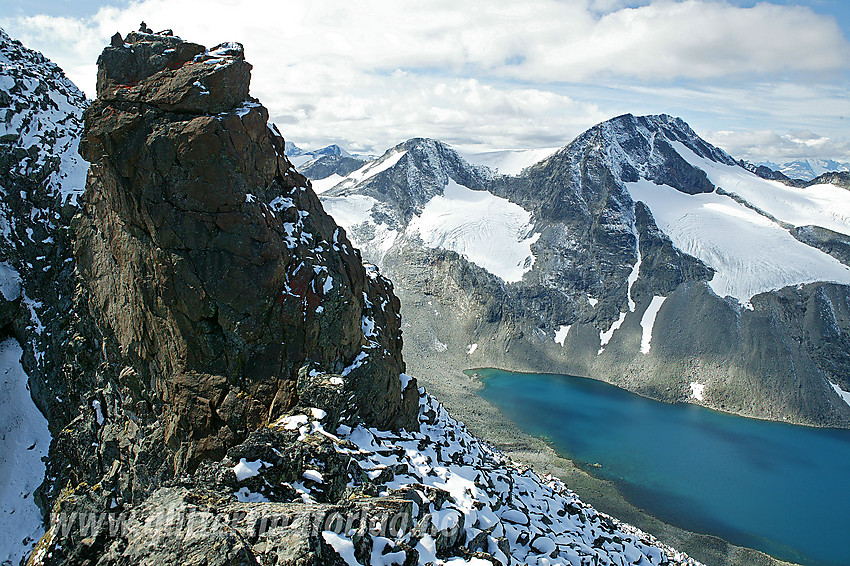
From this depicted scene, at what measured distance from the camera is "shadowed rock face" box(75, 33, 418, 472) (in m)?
24.0

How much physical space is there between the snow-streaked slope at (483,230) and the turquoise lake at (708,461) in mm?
45999

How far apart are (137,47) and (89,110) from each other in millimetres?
4259

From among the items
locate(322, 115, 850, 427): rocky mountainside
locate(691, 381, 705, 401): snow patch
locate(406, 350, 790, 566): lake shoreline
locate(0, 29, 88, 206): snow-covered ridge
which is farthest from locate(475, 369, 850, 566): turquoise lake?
locate(0, 29, 88, 206): snow-covered ridge

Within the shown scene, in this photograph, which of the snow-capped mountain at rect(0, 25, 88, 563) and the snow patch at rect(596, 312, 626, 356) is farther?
the snow patch at rect(596, 312, 626, 356)

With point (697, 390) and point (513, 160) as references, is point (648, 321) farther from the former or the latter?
point (513, 160)

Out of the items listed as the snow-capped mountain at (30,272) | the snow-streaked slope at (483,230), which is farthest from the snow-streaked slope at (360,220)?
the snow-capped mountain at (30,272)

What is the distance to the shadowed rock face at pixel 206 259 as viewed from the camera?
2395cm

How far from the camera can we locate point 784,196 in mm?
153625

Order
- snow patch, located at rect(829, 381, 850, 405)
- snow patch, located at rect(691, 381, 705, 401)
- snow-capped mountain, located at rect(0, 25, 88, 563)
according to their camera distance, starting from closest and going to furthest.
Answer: snow-capped mountain, located at rect(0, 25, 88, 563) → snow patch, located at rect(829, 381, 850, 405) → snow patch, located at rect(691, 381, 705, 401)

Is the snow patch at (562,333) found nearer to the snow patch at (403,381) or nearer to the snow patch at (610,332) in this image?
the snow patch at (610,332)

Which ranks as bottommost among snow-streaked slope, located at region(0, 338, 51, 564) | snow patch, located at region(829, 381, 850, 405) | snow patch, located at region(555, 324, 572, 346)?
snow patch, located at region(829, 381, 850, 405)

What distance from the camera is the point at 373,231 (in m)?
163

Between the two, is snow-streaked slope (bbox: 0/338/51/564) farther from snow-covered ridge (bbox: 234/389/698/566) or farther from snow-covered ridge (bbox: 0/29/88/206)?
snow-covered ridge (bbox: 234/389/698/566)

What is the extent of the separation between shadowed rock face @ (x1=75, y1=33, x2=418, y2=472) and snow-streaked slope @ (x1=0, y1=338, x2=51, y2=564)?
15661 mm
